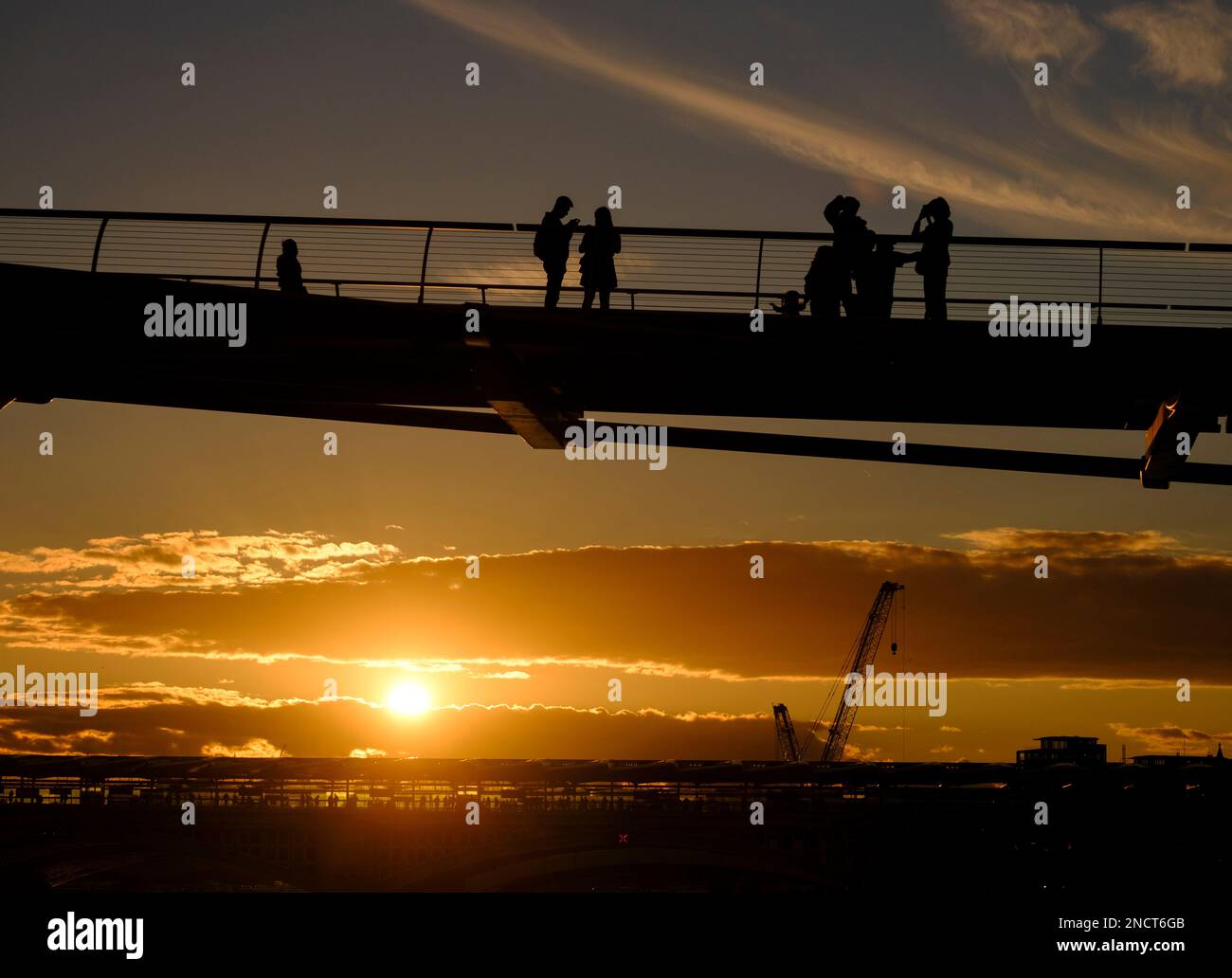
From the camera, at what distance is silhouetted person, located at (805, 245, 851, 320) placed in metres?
22.9

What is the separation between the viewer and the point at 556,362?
22.8m

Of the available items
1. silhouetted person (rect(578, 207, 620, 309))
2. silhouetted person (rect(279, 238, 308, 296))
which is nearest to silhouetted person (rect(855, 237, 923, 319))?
silhouetted person (rect(578, 207, 620, 309))

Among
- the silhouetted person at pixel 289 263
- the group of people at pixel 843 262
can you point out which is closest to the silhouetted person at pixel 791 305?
the group of people at pixel 843 262

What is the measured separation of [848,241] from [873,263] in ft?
1.72

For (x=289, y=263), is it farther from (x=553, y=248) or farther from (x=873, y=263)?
(x=873, y=263)

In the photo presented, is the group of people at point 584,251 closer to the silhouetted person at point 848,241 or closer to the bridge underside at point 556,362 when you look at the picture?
the bridge underside at point 556,362

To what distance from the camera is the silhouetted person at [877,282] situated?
896 inches

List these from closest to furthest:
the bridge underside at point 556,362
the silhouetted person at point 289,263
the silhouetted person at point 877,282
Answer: the bridge underside at point 556,362
the silhouetted person at point 877,282
the silhouetted person at point 289,263

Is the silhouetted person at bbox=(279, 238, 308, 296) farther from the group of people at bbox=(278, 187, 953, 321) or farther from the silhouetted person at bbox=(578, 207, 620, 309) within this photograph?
the silhouetted person at bbox=(578, 207, 620, 309)

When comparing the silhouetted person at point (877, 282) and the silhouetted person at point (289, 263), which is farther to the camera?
the silhouetted person at point (289, 263)

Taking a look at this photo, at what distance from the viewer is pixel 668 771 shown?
128m

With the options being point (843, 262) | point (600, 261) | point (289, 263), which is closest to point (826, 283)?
point (843, 262)
